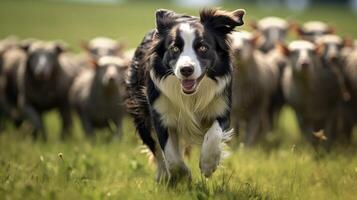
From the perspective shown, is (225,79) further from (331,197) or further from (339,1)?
(339,1)

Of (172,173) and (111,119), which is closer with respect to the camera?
→ (172,173)

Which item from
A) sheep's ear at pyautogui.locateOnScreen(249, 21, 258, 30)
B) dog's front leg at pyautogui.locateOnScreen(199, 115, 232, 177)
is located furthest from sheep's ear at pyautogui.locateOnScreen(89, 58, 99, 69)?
dog's front leg at pyautogui.locateOnScreen(199, 115, 232, 177)

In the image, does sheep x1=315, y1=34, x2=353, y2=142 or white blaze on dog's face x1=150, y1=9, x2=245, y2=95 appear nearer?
white blaze on dog's face x1=150, y1=9, x2=245, y2=95

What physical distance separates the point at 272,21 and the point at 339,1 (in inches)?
2242

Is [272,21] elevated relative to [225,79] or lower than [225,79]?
lower

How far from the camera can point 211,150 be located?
7.29 m

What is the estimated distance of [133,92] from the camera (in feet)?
28.6

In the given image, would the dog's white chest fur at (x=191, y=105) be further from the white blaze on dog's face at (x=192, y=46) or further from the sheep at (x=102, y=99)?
the sheep at (x=102, y=99)

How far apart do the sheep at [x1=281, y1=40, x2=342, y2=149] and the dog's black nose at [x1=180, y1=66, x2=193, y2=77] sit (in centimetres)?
552

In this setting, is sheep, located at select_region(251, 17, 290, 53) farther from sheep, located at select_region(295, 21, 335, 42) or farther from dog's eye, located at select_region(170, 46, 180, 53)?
dog's eye, located at select_region(170, 46, 180, 53)

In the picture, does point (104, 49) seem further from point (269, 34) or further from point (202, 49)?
point (202, 49)

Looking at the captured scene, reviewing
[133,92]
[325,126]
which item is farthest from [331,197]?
[325,126]

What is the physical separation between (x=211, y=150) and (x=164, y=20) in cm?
135

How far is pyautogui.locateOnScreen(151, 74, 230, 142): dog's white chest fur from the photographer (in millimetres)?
7457
